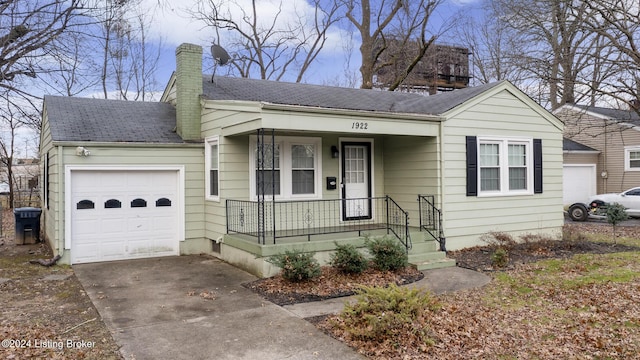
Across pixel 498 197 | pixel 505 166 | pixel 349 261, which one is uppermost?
pixel 505 166

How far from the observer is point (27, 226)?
12250 mm

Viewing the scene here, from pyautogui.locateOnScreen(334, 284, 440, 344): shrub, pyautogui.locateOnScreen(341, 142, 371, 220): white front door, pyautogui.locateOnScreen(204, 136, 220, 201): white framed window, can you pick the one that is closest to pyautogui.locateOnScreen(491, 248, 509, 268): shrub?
pyautogui.locateOnScreen(341, 142, 371, 220): white front door

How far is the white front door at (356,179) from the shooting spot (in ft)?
37.0

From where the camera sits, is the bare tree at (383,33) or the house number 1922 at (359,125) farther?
the bare tree at (383,33)

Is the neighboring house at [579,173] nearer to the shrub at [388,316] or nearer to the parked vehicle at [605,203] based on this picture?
the parked vehicle at [605,203]

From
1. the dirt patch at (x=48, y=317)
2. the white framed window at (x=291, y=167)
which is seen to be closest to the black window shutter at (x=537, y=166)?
the white framed window at (x=291, y=167)

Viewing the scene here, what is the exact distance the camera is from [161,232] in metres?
10.4

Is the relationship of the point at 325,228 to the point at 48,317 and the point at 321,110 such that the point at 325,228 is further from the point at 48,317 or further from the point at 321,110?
the point at 48,317

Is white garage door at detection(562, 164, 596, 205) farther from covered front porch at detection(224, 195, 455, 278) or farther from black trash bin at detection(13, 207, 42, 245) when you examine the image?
black trash bin at detection(13, 207, 42, 245)

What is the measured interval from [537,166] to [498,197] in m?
1.55

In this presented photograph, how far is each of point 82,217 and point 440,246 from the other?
771cm

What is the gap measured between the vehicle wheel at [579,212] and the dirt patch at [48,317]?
1669 cm

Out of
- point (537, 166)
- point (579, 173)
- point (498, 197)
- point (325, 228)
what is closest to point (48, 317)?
point (325, 228)

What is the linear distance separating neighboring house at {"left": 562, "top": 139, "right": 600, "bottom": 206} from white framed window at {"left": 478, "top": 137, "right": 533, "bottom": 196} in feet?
37.1
